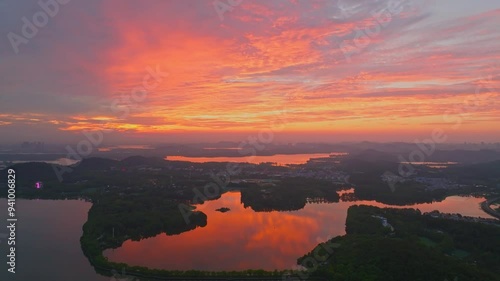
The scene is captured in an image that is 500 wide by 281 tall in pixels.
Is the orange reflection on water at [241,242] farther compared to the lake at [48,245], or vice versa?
the orange reflection on water at [241,242]

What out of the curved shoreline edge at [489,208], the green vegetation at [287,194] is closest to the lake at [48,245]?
the green vegetation at [287,194]

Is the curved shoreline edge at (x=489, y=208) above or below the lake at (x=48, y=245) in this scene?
below

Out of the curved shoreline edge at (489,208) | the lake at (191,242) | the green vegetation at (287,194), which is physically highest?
the green vegetation at (287,194)

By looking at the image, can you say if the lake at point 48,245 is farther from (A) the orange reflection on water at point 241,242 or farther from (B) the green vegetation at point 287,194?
(B) the green vegetation at point 287,194

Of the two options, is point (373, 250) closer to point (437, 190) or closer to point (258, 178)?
point (437, 190)

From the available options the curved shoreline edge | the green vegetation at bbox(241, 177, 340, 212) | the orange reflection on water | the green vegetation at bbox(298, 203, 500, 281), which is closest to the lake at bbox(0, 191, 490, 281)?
the orange reflection on water

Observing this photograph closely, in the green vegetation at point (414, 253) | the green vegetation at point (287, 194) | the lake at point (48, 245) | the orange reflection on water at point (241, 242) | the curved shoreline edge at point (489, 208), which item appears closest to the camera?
the green vegetation at point (414, 253)

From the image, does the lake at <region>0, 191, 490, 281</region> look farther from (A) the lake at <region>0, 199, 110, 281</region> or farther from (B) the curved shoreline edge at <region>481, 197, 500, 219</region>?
(B) the curved shoreline edge at <region>481, 197, 500, 219</region>

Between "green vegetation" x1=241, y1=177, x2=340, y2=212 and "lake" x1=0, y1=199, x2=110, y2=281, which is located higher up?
"green vegetation" x1=241, y1=177, x2=340, y2=212
